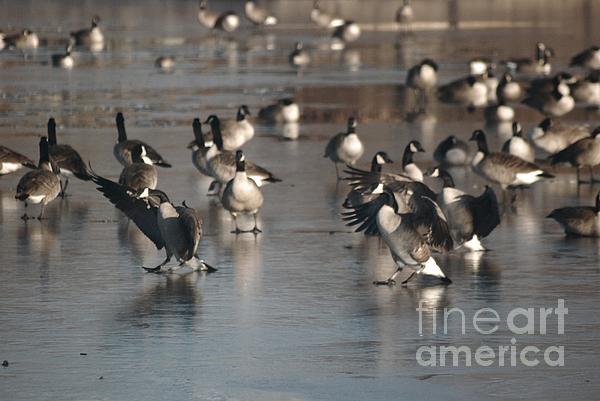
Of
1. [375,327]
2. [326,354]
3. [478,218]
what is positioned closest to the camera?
[326,354]

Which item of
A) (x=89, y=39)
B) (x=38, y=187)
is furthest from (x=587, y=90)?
(x=89, y=39)

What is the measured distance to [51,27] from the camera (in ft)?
196

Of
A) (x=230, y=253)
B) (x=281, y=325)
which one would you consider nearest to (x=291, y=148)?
(x=230, y=253)

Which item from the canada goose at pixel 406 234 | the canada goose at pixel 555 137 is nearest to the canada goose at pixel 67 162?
the canada goose at pixel 406 234

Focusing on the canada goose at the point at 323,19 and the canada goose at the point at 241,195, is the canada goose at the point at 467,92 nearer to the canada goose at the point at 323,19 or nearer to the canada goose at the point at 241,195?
the canada goose at the point at 241,195

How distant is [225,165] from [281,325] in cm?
728

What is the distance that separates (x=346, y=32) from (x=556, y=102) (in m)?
22.0

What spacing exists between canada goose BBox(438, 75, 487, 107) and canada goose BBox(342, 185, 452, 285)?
61.7 feet

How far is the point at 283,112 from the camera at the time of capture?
93.7 ft

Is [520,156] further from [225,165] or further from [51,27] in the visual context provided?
[51,27]

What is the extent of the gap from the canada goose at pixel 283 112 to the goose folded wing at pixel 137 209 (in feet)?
43.5

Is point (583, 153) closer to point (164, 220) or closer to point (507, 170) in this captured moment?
point (507, 170)

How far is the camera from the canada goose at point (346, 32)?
167 feet

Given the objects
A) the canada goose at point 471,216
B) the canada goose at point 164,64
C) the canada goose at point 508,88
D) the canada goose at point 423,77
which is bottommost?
the canada goose at point 471,216
